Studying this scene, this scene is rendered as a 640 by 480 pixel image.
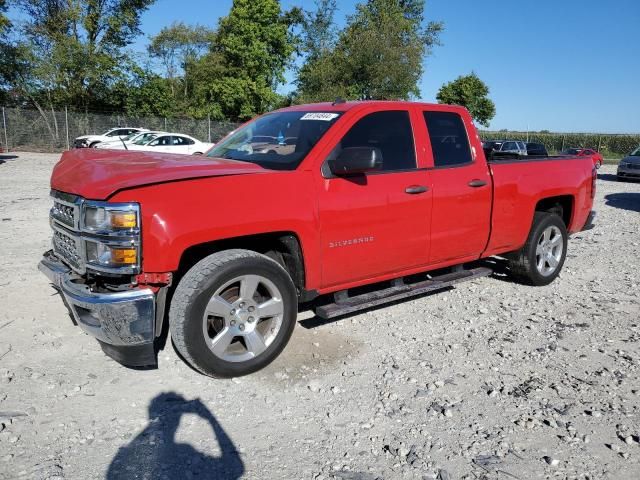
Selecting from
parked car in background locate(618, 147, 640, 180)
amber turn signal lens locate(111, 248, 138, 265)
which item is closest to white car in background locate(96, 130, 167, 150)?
parked car in background locate(618, 147, 640, 180)

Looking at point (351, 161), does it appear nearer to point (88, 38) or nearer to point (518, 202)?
point (518, 202)

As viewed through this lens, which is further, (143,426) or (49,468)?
(143,426)

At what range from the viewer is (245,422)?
122 inches

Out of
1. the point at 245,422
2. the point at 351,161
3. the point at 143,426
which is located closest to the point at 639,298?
the point at 351,161

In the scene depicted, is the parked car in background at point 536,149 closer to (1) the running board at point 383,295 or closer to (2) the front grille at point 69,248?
(1) the running board at point 383,295

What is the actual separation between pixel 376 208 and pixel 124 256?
193 cm

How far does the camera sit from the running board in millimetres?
3999

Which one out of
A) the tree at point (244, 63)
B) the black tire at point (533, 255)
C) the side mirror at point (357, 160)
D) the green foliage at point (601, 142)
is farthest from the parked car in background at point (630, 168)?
the tree at point (244, 63)

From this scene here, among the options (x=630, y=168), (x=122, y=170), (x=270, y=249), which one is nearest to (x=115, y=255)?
(x=122, y=170)

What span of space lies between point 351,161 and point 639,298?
387 cm

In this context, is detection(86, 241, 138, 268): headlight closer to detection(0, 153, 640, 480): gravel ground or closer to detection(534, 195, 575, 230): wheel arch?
detection(0, 153, 640, 480): gravel ground

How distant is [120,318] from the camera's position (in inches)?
121

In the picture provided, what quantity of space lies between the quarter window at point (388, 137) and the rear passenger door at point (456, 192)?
25cm

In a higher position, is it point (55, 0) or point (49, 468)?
point (55, 0)
